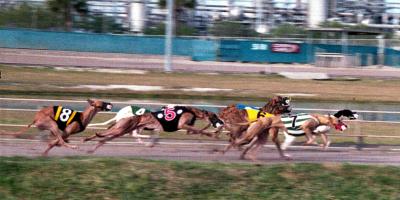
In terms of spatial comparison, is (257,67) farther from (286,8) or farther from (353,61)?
(286,8)

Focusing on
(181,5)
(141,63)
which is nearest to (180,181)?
(141,63)

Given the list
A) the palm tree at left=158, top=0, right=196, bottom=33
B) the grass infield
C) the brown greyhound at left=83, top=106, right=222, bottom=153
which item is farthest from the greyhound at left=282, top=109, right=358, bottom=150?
the palm tree at left=158, top=0, right=196, bottom=33

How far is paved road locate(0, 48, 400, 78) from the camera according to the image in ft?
132

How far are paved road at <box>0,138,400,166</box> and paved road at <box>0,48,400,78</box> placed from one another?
966 inches

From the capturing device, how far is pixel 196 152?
13.4m

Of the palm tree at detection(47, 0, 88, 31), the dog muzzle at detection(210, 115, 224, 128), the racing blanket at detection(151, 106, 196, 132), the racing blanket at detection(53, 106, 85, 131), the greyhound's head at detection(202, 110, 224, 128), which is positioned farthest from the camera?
the palm tree at detection(47, 0, 88, 31)

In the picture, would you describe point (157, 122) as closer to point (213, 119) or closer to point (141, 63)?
point (213, 119)

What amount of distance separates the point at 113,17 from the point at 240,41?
1110 centimetres

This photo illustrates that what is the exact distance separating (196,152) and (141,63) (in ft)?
98.9

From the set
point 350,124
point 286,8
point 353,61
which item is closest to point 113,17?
point 353,61

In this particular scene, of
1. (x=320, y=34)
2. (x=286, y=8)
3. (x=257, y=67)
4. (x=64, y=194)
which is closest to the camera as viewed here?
(x=64, y=194)

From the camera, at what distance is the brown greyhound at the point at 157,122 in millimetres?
12797

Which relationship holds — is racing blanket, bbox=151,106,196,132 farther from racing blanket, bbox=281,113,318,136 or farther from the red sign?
the red sign

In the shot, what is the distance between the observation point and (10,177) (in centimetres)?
947
